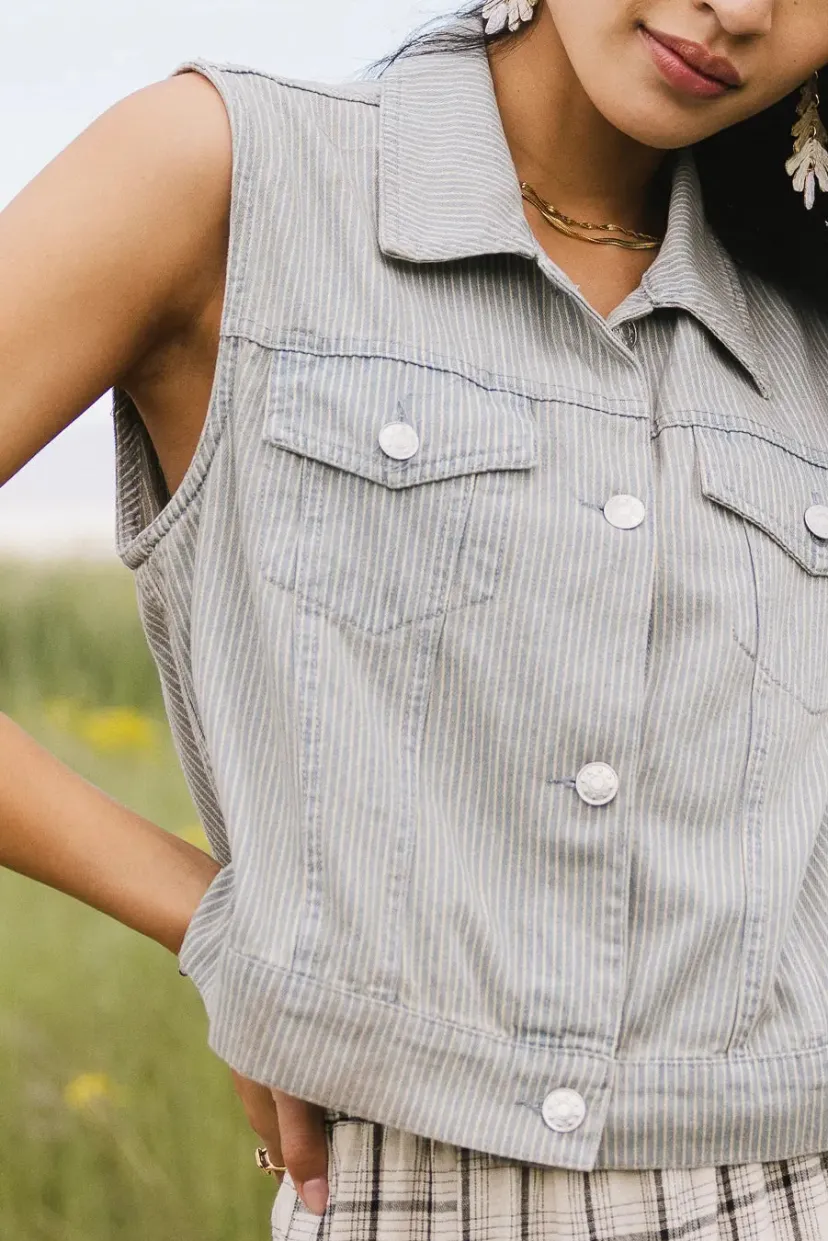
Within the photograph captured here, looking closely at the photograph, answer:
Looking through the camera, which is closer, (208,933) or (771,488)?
(208,933)

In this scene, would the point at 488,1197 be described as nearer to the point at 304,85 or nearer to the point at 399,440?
the point at 399,440

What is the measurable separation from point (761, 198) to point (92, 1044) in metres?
1.26

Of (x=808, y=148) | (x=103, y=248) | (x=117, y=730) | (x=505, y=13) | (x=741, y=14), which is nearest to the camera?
(x=103, y=248)

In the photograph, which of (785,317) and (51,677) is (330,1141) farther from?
(51,677)

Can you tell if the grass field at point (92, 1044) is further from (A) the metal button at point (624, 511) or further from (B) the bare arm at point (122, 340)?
(A) the metal button at point (624, 511)

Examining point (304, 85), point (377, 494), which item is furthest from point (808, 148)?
point (377, 494)

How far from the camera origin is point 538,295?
3.16 ft

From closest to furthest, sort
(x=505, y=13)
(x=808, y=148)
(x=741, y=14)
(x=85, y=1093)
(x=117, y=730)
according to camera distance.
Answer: (x=741, y=14), (x=505, y=13), (x=808, y=148), (x=85, y=1093), (x=117, y=730)

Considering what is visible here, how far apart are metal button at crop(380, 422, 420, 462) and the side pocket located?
0.29m

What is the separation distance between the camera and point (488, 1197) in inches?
34.3

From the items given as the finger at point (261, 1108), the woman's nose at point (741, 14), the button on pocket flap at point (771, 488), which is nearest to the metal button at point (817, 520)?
the button on pocket flap at point (771, 488)

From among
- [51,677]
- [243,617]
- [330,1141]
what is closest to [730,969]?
[330,1141]

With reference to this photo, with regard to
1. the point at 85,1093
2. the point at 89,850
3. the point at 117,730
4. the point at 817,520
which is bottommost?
the point at 85,1093

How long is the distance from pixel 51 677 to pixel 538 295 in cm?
100
